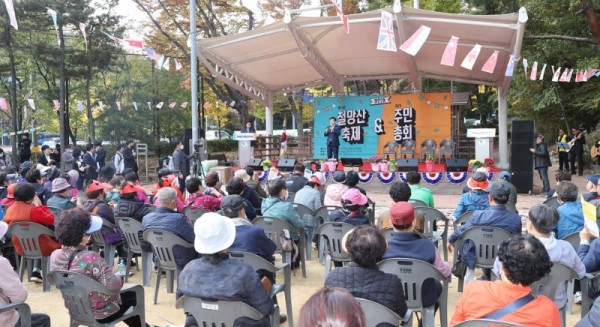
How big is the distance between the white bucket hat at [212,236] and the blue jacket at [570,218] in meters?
3.08

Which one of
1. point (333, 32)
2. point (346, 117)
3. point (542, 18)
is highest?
point (542, 18)

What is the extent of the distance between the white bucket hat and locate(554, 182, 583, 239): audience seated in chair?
10.1 ft

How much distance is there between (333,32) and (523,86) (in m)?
7.60

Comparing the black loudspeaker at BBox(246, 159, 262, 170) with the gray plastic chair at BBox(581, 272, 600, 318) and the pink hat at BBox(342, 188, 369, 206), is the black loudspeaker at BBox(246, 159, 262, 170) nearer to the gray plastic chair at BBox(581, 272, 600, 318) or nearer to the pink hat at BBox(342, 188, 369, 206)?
the pink hat at BBox(342, 188, 369, 206)

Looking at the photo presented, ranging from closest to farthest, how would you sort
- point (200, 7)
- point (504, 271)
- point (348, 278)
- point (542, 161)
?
point (504, 271)
point (348, 278)
point (542, 161)
point (200, 7)

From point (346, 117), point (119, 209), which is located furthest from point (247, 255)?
point (346, 117)

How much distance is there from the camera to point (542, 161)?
36.7 ft

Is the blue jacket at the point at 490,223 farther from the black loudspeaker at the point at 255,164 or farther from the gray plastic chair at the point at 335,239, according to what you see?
the black loudspeaker at the point at 255,164

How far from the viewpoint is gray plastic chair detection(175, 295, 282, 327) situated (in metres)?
2.57

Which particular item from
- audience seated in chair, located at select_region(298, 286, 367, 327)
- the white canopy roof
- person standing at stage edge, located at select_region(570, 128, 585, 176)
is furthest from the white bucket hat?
person standing at stage edge, located at select_region(570, 128, 585, 176)

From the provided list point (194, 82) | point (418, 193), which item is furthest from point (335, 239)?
point (194, 82)

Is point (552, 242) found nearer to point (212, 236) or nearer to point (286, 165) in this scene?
point (212, 236)

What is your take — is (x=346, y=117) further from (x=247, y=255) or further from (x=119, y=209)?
(x=247, y=255)

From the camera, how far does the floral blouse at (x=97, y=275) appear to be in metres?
3.02
